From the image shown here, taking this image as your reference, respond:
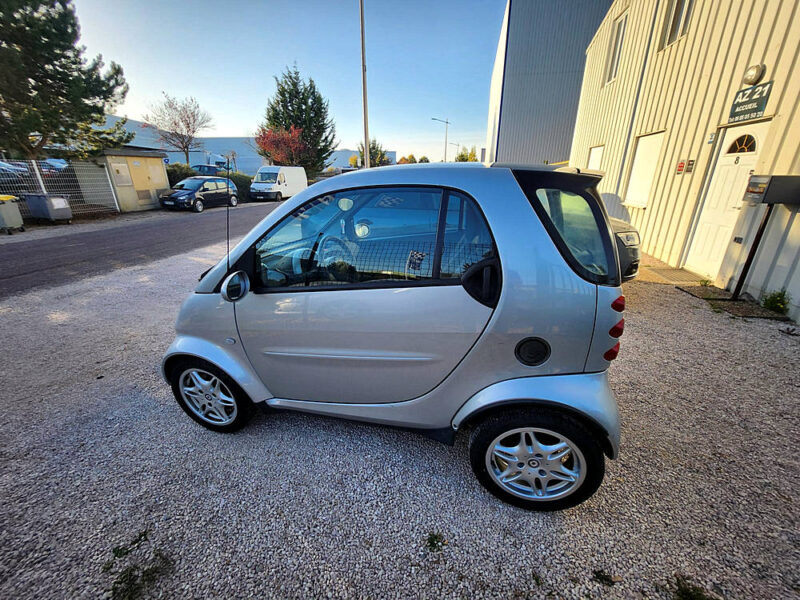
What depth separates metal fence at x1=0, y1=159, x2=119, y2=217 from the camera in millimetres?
11031

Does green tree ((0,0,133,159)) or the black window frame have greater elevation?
green tree ((0,0,133,159))

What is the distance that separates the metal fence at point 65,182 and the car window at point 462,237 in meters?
16.0

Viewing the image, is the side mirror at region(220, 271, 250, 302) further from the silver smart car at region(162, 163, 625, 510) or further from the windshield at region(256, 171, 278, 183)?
the windshield at region(256, 171, 278, 183)

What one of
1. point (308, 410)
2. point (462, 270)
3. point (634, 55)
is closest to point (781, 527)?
point (462, 270)

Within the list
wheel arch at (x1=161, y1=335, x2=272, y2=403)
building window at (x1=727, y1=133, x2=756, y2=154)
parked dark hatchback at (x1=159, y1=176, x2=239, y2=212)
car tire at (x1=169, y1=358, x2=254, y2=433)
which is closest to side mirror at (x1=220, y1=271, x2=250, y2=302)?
wheel arch at (x1=161, y1=335, x2=272, y2=403)

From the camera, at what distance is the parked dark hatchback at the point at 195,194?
15219 mm

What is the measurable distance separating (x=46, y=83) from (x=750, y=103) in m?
19.4

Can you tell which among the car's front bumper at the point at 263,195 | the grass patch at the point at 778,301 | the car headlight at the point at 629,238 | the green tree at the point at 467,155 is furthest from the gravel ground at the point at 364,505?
the green tree at the point at 467,155

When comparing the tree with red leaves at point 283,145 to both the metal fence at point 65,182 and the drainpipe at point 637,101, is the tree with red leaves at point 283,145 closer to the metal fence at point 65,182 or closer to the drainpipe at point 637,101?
the metal fence at point 65,182

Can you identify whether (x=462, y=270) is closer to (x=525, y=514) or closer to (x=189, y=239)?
(x=525, y=514)

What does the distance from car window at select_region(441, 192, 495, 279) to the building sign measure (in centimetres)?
567

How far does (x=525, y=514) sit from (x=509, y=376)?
2.62 ft

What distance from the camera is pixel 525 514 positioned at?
1797 mm

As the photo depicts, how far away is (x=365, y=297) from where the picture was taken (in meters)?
1.77
